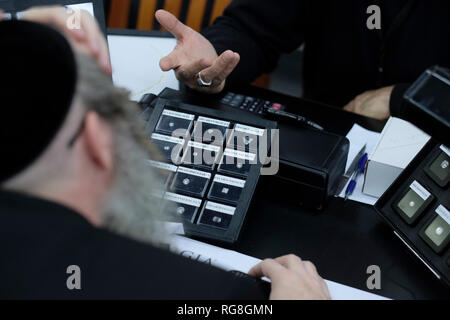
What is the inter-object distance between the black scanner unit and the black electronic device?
0.15 ft

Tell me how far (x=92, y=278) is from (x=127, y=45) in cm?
76

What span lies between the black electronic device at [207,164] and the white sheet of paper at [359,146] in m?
0.19

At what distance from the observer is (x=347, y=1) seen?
1.28 metres

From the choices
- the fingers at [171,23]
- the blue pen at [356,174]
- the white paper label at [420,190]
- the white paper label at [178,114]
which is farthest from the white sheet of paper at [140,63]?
the white paper label at [420,190]

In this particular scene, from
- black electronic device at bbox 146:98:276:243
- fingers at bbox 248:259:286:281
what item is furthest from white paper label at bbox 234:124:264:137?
fingers at bbox 248:259:286:281

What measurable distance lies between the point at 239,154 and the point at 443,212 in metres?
0.30

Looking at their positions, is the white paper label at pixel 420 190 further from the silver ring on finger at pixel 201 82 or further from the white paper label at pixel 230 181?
the silver ring on finger at pixel 201 82

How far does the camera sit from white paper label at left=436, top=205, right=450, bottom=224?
73 centimetres

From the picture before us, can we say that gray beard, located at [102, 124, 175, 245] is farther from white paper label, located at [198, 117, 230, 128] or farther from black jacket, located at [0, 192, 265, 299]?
white paper label, located at [198, 117, 230, 128]

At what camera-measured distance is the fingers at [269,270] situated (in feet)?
2.11

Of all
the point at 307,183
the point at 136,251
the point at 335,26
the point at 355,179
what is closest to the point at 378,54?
the point at 335,26

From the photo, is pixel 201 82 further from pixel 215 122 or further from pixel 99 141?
pixel 99 141

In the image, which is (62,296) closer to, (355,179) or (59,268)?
(59,268)

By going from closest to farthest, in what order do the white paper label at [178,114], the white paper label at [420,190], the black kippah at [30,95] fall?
1. the black kippah at [30,95]
2. the white paper label at [420,190]
3. the white paper label at [178,114]
